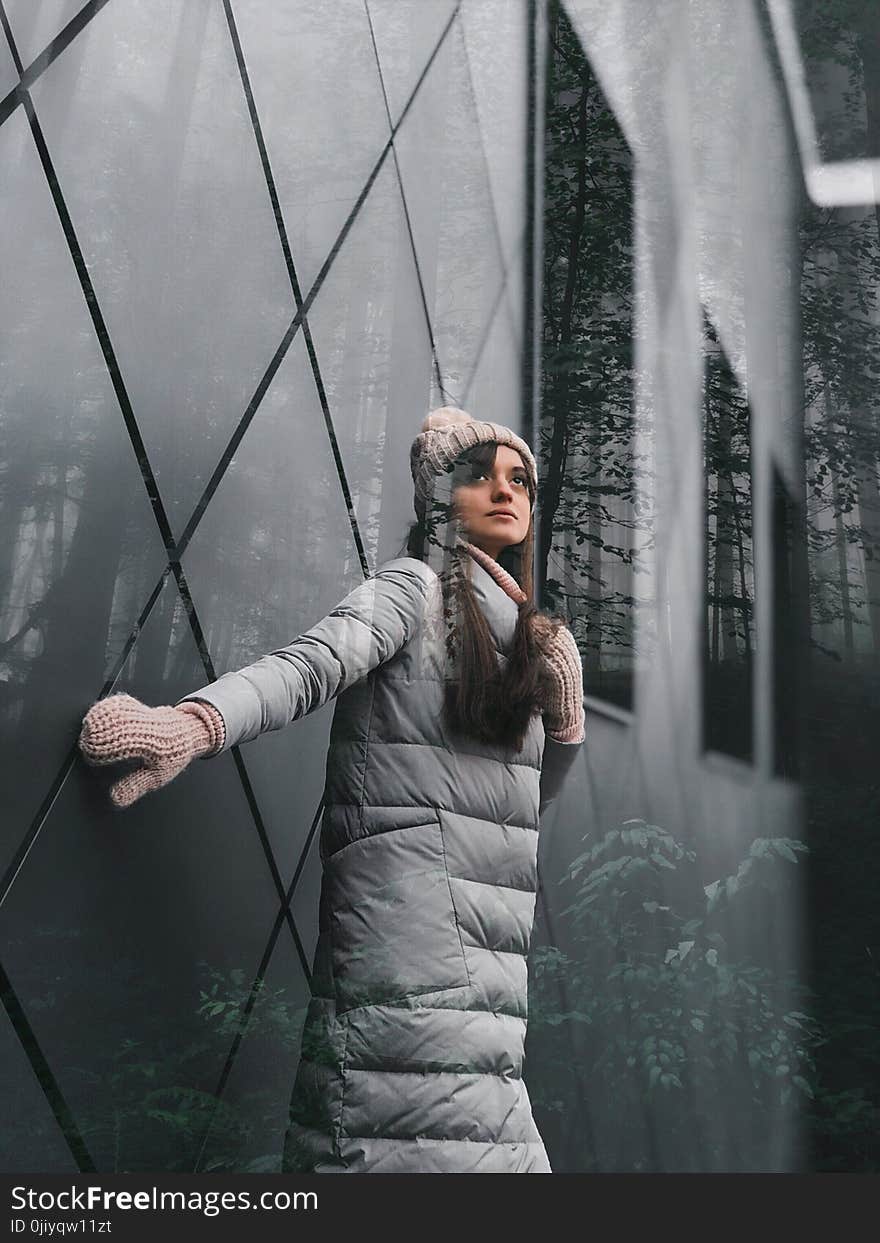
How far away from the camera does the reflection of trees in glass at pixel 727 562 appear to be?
129cm

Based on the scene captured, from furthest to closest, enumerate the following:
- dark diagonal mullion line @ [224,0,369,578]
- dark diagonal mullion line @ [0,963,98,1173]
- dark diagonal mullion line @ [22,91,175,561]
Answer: dark diagonal mullion line @ [224,0,369,578], dark diagonal mullion line @ [22,91,175,561], dark diagonal mullion line @ [0,963,98,1173]

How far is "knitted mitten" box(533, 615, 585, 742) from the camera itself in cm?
135

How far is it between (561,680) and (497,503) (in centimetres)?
24

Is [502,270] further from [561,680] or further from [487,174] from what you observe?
[561,680]

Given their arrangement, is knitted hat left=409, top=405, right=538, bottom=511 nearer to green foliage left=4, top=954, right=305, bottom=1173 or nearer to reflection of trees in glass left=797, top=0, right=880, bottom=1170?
reflection of trees in glass left=797, top=0, right=880, bottom=1170

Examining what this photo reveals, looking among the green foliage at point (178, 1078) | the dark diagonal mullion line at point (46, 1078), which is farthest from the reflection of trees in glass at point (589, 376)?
the dark diagonal mullion line at point (46, 1078)

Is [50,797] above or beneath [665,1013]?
above

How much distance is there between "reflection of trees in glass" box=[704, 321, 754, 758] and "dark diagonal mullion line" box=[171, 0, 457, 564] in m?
0.61

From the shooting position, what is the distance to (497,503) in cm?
140

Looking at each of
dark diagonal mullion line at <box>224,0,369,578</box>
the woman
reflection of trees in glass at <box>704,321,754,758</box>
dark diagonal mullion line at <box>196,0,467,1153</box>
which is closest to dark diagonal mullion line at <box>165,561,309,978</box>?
dark diagonal mullion line at <box>196,0,467,1153</box>

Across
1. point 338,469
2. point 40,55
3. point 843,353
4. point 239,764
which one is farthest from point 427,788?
point 40,55

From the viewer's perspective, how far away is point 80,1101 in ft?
3.75

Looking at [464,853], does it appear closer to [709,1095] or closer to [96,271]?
[709,1095]

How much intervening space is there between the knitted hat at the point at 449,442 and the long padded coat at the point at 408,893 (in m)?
0.11
